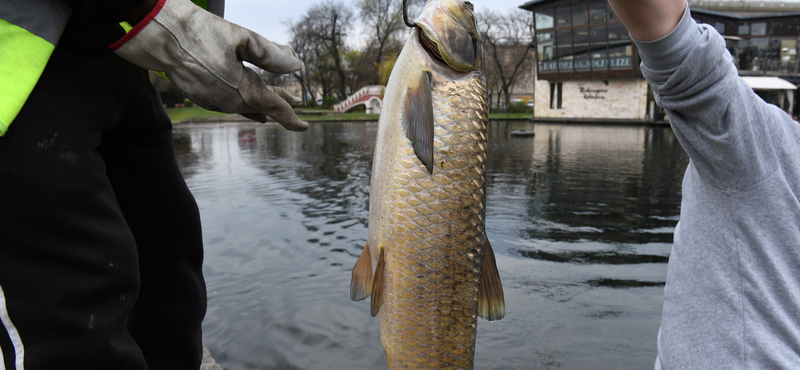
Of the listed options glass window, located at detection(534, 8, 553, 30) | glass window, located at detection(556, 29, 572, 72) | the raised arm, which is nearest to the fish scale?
the raised arm

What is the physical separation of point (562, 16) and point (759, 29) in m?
16.9

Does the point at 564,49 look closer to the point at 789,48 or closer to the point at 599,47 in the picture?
the point at 599,47

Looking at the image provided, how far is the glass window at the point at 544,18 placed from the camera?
4134 centimetres

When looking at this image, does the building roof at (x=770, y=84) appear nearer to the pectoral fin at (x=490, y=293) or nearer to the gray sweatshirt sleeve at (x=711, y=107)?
the gray sweatshirt sleeve at (x=711, y=107)

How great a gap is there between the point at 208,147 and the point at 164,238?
21641mm

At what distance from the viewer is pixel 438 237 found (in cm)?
147

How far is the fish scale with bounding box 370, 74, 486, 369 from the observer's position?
1.46 meters

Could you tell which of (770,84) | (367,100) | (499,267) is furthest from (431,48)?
(367,100)

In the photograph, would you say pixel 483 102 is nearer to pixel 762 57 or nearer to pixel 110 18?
pixel 110 18

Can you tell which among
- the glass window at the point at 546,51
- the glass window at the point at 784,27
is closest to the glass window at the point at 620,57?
the glass window at the point at 546,51

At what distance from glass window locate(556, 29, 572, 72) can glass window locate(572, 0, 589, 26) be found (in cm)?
114

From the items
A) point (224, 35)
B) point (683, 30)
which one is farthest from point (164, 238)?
point (683, 30)

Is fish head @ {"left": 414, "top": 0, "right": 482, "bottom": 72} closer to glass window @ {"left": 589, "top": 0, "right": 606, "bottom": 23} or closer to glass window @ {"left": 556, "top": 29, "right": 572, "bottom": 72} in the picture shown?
Answer: glass window @ {"left": 589, "top": 0, "right": 606, "bottom": 23}

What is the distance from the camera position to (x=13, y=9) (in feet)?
3.96
